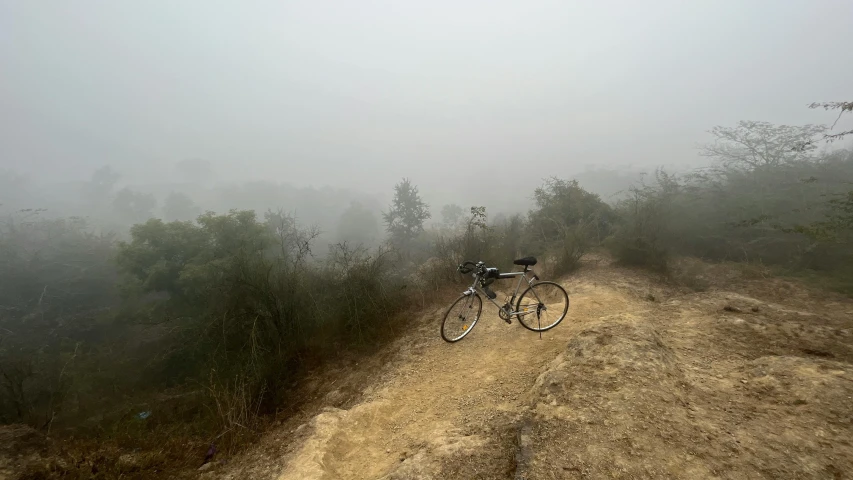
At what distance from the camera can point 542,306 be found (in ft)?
18.6

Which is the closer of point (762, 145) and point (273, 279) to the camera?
point (273, 279)

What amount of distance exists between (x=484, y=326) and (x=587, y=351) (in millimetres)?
2199

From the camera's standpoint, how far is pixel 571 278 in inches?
354

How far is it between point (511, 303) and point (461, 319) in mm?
918

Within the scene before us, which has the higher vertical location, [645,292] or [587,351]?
[587,351]

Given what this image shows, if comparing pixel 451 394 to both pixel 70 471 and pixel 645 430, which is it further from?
pixel 70 471

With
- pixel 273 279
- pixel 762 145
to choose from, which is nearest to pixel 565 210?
pixel 762 145

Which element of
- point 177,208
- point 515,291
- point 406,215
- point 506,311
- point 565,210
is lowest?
point 406,215

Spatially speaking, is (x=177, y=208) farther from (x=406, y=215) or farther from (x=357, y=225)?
(x=406, y=215)

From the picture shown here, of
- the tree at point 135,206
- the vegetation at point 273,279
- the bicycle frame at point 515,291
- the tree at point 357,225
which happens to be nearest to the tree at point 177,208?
the tree at point 135,206

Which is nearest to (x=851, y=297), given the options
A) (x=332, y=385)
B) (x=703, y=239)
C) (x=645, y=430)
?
(x=703, y=239)

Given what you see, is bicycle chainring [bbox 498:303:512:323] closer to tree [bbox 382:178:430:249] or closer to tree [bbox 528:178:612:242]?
tree [bbox 528:178:612:242]

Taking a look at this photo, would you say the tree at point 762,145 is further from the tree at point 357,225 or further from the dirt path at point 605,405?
the tree at point 357,225

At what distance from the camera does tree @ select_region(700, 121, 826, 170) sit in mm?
14609
